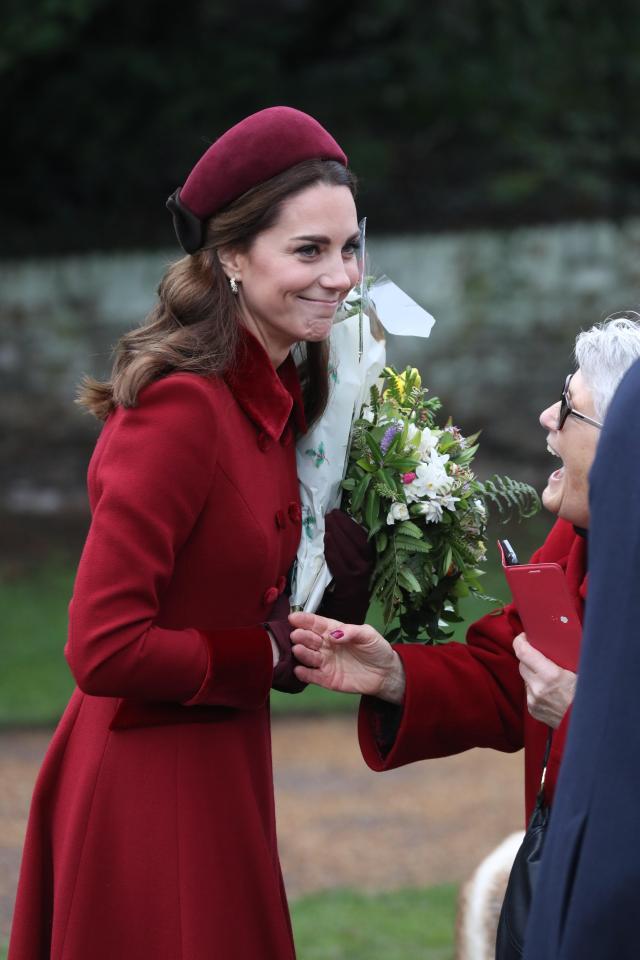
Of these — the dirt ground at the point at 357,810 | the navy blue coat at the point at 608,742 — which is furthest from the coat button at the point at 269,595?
the dirt ground at the point at 357,810

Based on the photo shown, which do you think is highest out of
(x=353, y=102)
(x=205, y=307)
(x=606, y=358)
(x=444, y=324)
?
(x=353, y=102)

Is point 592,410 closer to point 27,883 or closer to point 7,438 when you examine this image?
point 27,883

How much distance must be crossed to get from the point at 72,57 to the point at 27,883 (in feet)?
35.0

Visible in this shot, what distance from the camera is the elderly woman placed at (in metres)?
2.41

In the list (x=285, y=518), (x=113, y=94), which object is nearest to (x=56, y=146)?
(x=113, y=94)

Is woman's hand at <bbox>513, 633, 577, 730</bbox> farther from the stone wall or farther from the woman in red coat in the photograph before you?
the stone wall

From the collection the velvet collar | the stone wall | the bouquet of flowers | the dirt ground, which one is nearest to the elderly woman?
the bouquet of flowers

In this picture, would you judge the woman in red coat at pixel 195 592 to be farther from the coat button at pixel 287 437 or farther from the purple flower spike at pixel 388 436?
the purple flower spike at pixel 388 436

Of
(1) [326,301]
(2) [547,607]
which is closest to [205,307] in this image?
(1) [326,301]

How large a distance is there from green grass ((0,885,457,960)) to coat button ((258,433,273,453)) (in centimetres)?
264

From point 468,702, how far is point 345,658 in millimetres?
269

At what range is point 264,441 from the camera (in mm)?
2605

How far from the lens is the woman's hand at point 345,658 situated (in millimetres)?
2609

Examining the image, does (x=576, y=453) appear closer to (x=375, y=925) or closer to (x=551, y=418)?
(x=551, y=418)
